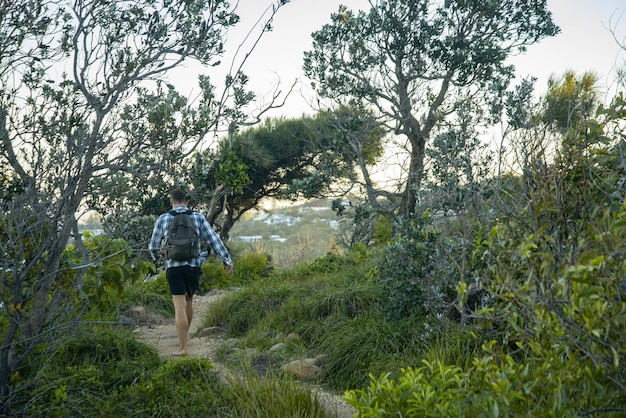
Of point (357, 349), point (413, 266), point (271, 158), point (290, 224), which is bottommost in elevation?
point (290, 224)

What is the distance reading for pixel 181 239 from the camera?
6.35 metres

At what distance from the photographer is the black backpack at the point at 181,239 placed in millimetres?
6332

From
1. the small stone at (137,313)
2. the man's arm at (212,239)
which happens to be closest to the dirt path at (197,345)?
the small stone at (137,313)

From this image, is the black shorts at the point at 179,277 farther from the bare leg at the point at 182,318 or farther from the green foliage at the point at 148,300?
the green foliage at the point at 148,300

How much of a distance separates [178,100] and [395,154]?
22.0 feet

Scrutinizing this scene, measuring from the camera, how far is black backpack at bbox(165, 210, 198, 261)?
249 inches

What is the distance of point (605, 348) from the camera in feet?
8.11

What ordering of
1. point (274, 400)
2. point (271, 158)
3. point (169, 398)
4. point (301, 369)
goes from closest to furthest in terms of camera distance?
point (274, 400) < point (169, 398) < point (301, 369) < point (271, 158)

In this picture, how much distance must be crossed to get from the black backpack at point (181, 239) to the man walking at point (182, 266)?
33 mm

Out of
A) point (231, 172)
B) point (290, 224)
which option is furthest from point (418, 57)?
point (290, 224)

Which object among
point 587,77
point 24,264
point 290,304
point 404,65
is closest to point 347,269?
point 290,304

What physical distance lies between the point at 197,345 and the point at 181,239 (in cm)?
158

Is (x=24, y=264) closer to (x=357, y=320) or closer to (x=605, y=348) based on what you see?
(x=357, y=320)

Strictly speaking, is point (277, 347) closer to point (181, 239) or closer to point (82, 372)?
point (181, 239)
